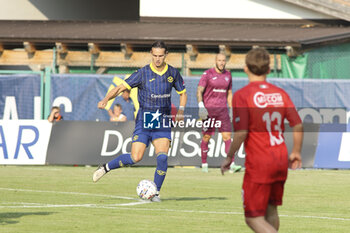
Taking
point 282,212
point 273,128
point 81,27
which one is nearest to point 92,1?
point 81,27

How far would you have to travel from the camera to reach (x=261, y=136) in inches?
316

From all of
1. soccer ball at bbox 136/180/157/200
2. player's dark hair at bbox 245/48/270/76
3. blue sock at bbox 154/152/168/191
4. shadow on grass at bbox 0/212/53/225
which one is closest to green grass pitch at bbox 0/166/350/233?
shadow on grass at bbox 0/212/53/225

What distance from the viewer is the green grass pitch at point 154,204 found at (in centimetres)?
1080

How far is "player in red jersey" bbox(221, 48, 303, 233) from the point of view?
26.0ft

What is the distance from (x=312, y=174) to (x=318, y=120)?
4.36m

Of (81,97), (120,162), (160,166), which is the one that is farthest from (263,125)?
(81,97)

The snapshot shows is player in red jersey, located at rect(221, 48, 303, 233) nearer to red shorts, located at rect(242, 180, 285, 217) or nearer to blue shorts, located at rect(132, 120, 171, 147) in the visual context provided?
red shorts, located at rect(242, 180, 285, 217)

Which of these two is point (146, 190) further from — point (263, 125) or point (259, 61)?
point (259, 61)

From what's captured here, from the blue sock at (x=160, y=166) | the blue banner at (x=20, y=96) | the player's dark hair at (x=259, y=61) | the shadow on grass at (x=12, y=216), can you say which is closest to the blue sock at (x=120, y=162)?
the blue sock at (x=160, y=166)

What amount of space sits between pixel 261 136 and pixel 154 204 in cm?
545

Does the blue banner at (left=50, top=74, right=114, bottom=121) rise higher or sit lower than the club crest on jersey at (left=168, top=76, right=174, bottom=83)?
lower

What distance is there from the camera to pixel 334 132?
72.5 feet

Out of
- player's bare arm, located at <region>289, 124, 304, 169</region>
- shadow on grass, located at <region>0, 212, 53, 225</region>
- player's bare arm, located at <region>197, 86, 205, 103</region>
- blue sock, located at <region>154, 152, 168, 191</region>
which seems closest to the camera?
player's bare arm, located at <region>289, 124, 304, 169</region>

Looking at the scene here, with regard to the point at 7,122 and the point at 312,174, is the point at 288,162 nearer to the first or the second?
the point at 312,174
